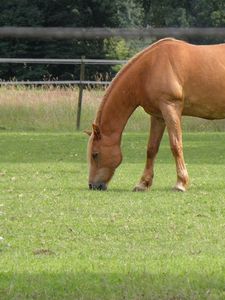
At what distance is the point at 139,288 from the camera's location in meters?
6.22

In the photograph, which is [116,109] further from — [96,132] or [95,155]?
[95,155]

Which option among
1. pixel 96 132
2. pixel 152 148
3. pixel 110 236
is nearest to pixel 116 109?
pixel 96 132

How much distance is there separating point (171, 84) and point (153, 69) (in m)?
0.28

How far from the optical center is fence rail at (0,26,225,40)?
14.9ft

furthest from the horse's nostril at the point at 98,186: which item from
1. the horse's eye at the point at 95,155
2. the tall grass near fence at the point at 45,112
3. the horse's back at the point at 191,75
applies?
the tall grass near fence at the point at 45,112

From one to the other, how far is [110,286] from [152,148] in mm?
7459

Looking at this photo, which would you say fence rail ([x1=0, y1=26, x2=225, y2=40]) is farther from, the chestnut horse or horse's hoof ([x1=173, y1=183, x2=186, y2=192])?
the chestnut horse

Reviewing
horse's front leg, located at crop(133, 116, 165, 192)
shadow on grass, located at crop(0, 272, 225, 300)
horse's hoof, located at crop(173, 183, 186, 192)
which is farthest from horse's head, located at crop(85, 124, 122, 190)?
shadow on grass, located at crop(0, 272, 225, 300)

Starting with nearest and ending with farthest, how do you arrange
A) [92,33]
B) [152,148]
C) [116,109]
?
1. [92,33]
2. [116,109]
3. [152,148]

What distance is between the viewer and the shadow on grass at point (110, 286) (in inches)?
239

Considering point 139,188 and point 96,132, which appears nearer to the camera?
point 139,188

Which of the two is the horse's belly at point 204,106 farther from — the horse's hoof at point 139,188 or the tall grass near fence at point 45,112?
the tall grass near fence at point 45,112

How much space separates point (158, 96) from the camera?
43.8 feet

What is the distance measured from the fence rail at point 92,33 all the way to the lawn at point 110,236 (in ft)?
5.86
